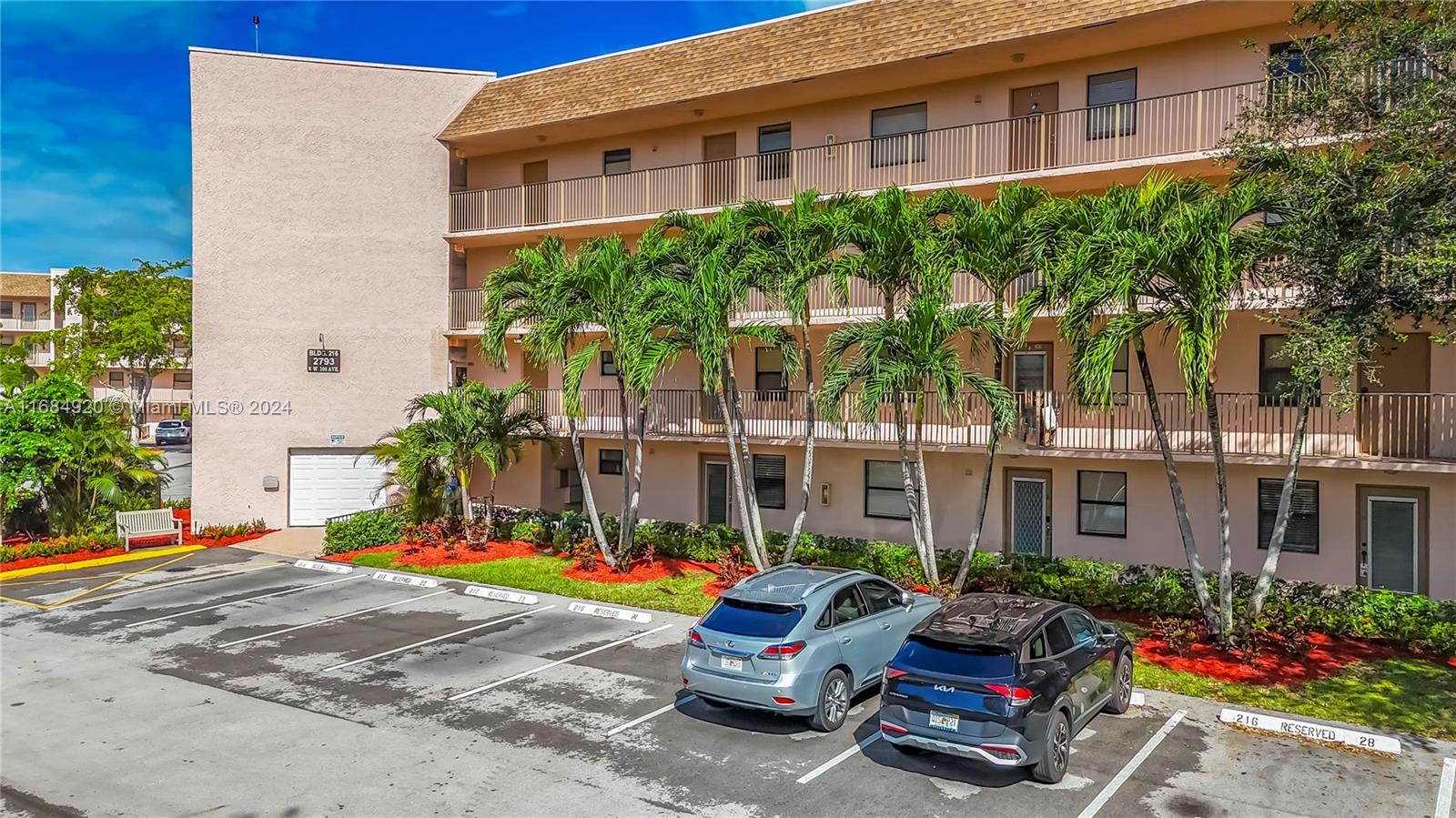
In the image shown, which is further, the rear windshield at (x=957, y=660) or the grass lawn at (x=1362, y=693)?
the grass lawn at (x=1362, y=693)

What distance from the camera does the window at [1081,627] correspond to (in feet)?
31.9

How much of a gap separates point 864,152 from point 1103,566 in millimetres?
11048

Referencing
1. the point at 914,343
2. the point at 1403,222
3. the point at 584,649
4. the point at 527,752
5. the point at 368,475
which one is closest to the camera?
the point at 527,752

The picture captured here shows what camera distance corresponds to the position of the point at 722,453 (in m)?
23.3

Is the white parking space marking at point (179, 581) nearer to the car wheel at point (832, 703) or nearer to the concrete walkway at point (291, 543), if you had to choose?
the concrete walkway at point (291, 543)

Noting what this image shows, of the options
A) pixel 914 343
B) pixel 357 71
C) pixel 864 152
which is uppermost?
pixel 357 71

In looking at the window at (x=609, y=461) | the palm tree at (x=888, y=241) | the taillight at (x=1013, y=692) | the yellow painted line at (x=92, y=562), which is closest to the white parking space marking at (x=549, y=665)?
the palm tree at (x=888, y=241)

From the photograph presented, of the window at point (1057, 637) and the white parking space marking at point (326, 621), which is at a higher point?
the window at point (1057, 637)

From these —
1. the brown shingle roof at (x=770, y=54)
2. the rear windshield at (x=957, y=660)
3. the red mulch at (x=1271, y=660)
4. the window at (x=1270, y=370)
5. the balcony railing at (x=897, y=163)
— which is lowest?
the red mulch at (x=1271, y=660)

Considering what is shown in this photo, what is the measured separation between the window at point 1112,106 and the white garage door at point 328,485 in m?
20.2

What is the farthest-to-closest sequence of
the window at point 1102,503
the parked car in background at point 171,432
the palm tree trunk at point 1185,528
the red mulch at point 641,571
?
the parked car in background at point 171,432 < the window at point 1102,503 < the red mulch at point 641,571 < the palm tree trunk at point 1185,528

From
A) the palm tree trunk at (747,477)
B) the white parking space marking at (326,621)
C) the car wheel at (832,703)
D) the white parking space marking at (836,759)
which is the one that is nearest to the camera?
the white parking space marking at (836,759)

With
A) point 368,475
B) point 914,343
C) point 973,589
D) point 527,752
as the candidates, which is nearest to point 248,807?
point 527,752

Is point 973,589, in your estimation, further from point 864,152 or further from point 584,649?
point 864,152
